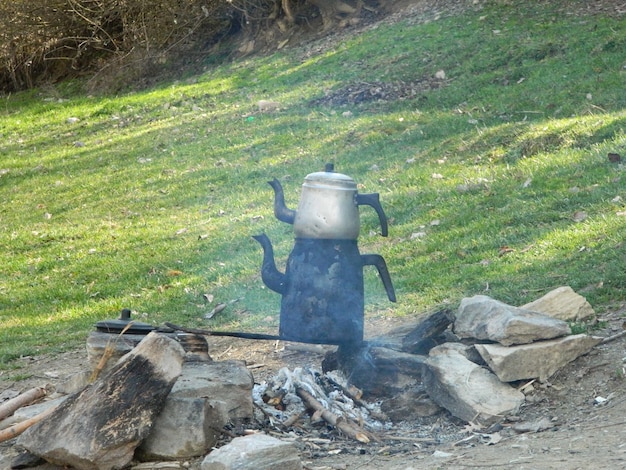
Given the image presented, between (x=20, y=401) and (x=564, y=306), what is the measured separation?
3156mm

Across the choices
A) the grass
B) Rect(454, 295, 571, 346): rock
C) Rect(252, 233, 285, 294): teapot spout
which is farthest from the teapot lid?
the grass

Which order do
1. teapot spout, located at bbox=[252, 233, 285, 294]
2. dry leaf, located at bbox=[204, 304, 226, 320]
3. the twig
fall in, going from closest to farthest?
the twig → teapot spout, located at bbox=[252, 233, 285, 294] → dry leaf, located at bbox=[204, 304, 226, 320]

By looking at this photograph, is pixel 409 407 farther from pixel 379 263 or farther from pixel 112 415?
pixel 112 415

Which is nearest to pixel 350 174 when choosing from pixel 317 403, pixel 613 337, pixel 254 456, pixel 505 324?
pixel 613 337

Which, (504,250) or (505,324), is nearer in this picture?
(505,324)

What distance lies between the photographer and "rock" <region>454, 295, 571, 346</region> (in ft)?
16.3

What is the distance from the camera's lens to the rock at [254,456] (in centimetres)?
387

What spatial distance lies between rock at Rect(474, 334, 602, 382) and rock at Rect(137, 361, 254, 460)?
1.26m

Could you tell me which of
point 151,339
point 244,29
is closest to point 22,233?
point 151,339

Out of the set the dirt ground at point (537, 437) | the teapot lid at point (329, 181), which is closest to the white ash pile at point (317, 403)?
the dirt ground at point (537, 437)

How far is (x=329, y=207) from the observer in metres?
5.08

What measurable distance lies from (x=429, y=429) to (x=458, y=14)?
41.2 feet

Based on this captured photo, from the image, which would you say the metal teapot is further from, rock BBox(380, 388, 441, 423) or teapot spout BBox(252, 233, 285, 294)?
rock BBox(380, 388, 441, 423)

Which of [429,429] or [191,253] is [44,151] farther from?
[429,429]
